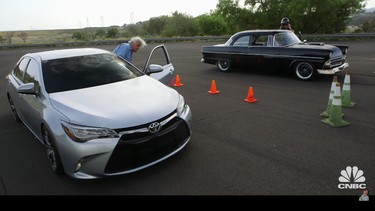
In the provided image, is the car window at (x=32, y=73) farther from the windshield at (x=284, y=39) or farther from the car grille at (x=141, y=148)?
the windshield at (x=284, y=39)

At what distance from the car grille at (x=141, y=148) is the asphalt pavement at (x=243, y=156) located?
28 centimetres

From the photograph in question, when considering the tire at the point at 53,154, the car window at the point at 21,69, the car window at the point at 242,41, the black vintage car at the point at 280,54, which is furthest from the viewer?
the car window at the point at 242,41

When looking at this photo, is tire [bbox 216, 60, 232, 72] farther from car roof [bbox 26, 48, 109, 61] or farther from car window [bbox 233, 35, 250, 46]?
car roof [bbox 26, 48, 109, 61]

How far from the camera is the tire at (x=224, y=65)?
11.1 m

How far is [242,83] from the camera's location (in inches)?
359

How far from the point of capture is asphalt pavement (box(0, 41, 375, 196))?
11.3 ft

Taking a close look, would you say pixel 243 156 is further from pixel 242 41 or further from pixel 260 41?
pixel 242 41

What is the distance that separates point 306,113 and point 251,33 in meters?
5.04

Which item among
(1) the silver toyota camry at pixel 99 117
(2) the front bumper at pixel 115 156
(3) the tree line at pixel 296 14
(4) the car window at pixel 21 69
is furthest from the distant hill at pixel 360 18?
(2) the front bumper at pixel 115 156

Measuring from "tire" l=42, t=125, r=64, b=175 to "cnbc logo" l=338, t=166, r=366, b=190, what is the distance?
3.35 meters

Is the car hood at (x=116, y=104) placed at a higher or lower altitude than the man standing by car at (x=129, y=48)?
lower
